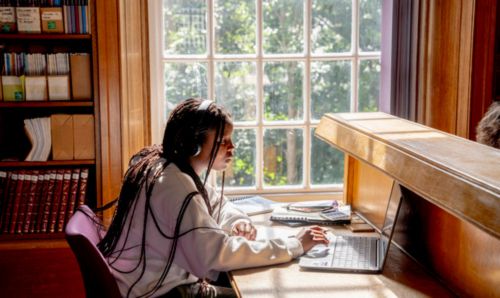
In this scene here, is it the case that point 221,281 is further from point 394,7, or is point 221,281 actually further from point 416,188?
point 394,7

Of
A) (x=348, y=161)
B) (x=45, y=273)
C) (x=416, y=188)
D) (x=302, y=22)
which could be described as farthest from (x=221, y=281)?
(x=302, y=22)

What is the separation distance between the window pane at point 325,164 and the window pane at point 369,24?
0.57 m

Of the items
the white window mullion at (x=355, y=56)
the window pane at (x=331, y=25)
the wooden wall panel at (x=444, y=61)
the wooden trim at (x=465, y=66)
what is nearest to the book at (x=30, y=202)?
the window pane at (x=331, y=25)

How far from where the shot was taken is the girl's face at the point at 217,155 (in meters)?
2.35

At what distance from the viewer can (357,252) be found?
2264 mm

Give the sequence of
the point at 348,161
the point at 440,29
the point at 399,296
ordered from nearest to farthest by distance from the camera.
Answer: the point at 399,296 < the point at 348,161 < the point at 440,29

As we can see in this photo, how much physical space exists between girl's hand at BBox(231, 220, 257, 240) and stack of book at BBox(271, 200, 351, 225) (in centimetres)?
21

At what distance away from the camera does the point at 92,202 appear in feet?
11.7

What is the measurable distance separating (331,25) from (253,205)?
133 centimetres

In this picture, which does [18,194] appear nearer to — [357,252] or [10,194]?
[10,194]

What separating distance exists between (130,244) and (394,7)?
207 cm

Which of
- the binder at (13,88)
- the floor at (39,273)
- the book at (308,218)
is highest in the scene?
the binder at (13,88)

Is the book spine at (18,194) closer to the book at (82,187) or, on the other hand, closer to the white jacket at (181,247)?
the book at (82,187)

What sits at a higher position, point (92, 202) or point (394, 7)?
point (394, 7)
